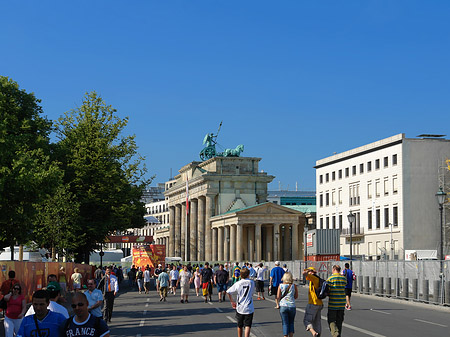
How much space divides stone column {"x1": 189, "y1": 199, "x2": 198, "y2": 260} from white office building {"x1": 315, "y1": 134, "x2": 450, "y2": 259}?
53477 millimetres

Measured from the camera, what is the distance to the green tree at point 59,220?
47688mm

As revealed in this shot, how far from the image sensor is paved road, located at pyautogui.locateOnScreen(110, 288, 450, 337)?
1992cm

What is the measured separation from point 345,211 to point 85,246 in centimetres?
Answer: 4280

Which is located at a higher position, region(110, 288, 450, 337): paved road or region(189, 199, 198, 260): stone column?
region(189, 199, 198, 260): stone column

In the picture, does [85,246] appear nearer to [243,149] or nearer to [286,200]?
[243,149]

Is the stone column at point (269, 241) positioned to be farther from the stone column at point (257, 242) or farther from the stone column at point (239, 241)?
the stone column at point (239, 241)

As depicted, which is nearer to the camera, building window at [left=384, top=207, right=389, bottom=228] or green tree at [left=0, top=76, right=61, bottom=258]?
green tree at [left=0, top=76, right=61, bottom=258]

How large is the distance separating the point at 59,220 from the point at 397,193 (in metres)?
42.1

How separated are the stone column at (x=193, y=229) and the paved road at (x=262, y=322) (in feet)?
351

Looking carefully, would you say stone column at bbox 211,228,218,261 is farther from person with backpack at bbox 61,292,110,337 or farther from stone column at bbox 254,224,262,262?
person with backpack at bbox 61,292,110,337

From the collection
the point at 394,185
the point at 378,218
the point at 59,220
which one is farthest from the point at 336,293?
the point at 378,218

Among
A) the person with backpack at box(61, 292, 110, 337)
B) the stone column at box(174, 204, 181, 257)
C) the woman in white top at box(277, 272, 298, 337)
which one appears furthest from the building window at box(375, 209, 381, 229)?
the person with backpack at box(61, 292, 110, 337)

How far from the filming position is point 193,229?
462 ft

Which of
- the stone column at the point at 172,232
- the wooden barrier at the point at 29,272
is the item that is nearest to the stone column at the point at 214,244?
the stone column at the point at 172,232
